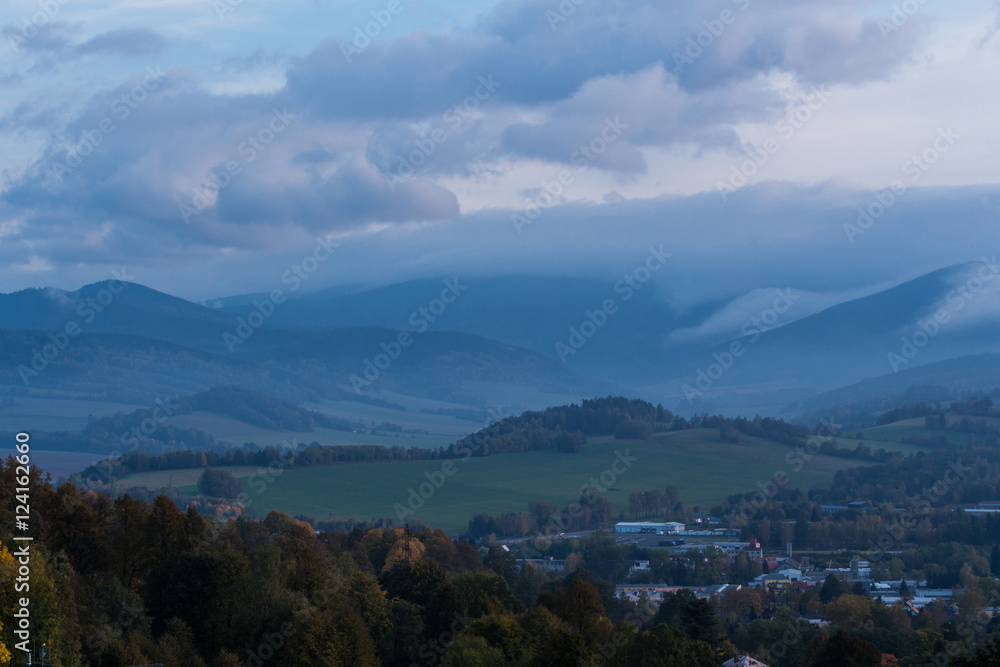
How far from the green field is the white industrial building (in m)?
12.3

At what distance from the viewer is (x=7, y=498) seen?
5225 centimetres

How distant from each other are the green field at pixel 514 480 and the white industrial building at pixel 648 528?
40.4 feet

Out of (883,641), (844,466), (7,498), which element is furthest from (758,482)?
(7,498)

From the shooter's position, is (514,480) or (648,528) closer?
(648,528)

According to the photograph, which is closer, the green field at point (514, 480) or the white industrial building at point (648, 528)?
the white industrial building at point (648, 528)

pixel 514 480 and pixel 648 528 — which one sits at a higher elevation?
pixel 514 480

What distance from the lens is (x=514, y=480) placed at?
17700 centimetres

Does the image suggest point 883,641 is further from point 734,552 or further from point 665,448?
point 665,448

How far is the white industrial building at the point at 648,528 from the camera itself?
14325 cm

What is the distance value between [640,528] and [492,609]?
9168cm

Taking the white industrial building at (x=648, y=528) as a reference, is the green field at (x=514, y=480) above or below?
above

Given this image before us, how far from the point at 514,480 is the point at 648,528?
35.8 metres

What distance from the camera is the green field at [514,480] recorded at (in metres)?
157

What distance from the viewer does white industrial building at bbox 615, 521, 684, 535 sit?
14325 centimetres
